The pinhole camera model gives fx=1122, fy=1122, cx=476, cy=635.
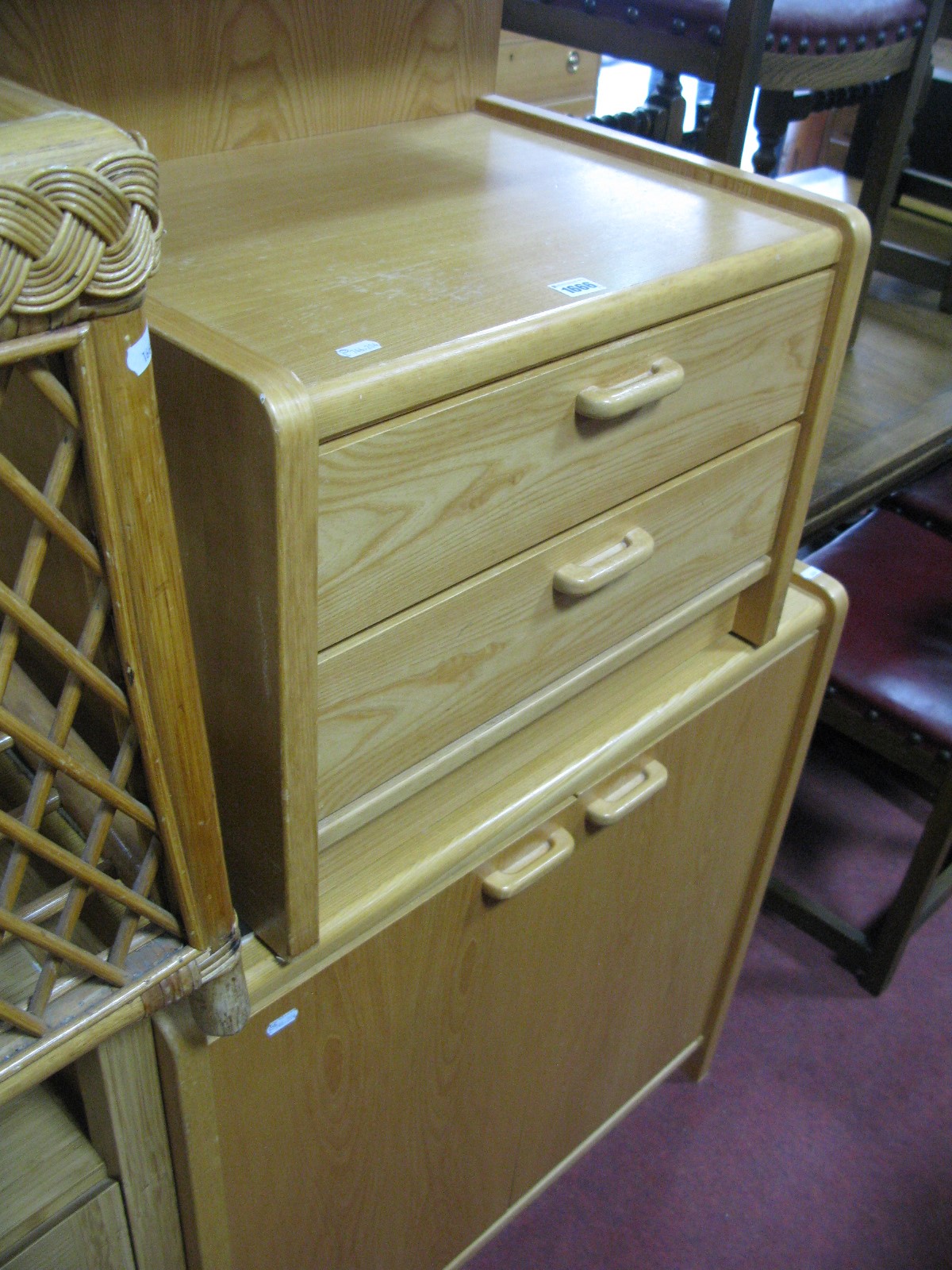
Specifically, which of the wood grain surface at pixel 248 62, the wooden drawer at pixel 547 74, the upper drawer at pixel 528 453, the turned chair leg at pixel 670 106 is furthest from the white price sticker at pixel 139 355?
the wooden drawer at pixel 547 74

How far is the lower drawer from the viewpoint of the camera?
0.78 metres

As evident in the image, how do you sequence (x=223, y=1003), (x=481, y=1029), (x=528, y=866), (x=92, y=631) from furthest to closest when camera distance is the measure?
(x=481, y=1029) < (x=528, y=866) < (x=223, y=1003) < (x=92, y=631)

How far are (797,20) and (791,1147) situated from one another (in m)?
1.40

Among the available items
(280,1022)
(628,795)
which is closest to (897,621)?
(628,795)

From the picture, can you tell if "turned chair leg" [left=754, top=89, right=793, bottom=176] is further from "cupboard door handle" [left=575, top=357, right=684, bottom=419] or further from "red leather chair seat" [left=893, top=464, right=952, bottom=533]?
"cupboard door handle" [left=575, top=357, right=684, bottom=419]

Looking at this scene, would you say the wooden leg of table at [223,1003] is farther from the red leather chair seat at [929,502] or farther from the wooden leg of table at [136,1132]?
→ the red leather chair seat at [929,502]

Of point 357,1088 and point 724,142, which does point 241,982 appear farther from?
point 724,142

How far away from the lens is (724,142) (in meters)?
1.28

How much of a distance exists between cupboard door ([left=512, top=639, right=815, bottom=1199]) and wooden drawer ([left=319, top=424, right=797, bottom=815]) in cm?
17

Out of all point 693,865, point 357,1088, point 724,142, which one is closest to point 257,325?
point 357,1088

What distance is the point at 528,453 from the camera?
25.5 inches

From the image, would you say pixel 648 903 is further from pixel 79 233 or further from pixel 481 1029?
pixel 79 233

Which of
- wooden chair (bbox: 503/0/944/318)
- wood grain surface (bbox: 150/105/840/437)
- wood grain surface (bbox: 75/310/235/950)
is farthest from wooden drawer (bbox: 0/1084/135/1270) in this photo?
wooden chair (bbox: 503/0/944/318)

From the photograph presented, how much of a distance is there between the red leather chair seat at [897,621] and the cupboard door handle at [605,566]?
0.72 m
